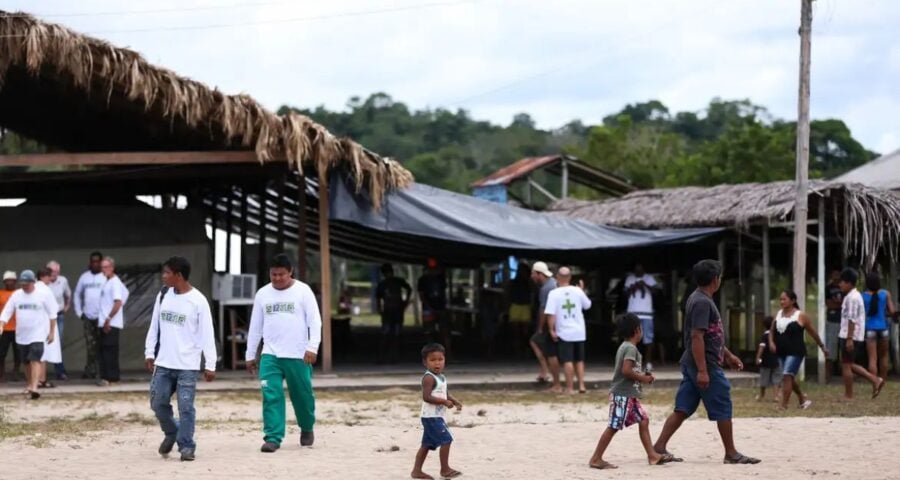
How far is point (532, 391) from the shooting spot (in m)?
17.7

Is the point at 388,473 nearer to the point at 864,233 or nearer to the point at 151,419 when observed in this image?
the point at 151,419

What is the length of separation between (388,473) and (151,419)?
4.47 meters

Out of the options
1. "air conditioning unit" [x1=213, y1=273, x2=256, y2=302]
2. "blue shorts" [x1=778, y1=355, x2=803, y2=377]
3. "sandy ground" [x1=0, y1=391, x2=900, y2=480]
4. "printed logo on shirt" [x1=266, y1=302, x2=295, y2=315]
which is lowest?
"sandy ground" [x1=0, y1=391, x2=900, y2=480]

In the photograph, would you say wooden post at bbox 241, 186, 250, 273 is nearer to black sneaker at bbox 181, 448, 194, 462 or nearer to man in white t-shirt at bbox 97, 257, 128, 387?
man in white t-shirt at bbox 97, 257, 128, 387

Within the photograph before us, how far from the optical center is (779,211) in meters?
18.8

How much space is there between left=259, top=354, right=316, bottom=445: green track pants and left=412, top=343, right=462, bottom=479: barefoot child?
1.63m

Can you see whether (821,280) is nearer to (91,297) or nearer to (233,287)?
(233,287)

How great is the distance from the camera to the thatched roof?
1636cm

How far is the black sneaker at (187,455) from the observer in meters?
10.5

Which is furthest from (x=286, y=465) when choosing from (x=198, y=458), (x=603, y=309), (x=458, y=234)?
(x=603, y=309)

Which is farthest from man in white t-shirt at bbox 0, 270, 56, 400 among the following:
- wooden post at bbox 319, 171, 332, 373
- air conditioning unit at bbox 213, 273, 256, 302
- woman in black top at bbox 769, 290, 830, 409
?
woman in black top at bbox 769, 290, 830, 409

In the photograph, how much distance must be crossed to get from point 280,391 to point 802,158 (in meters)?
9.00

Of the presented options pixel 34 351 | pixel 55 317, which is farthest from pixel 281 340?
pixel 55 317

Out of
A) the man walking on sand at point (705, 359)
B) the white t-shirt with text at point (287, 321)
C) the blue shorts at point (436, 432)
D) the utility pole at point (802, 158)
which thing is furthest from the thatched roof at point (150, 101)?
the man walking on sand at point (705, 359)
